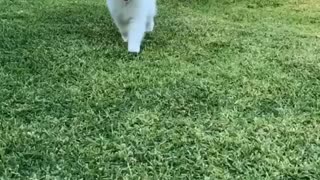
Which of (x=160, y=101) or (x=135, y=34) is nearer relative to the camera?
(x=160, y=101)

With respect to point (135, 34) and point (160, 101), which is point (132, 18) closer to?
point (135, 34)

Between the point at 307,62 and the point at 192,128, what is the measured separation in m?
1.02

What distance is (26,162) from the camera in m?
1.58

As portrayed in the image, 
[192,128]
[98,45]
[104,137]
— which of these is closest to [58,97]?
[104,137]

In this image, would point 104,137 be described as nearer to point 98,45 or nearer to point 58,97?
point 58,97

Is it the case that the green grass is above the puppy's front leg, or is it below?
below

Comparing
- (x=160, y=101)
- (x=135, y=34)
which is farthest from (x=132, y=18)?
(x=160, y=101)

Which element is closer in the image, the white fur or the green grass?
the green grass

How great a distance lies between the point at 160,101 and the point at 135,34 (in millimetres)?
787

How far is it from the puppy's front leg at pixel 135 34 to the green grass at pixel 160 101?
0.06 m

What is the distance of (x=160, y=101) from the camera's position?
6.80ft

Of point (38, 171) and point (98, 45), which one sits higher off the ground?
point (98, 45)

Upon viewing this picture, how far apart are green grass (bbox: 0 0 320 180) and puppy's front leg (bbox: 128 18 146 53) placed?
0.19 feet

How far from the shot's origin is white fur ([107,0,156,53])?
9.04 ft
